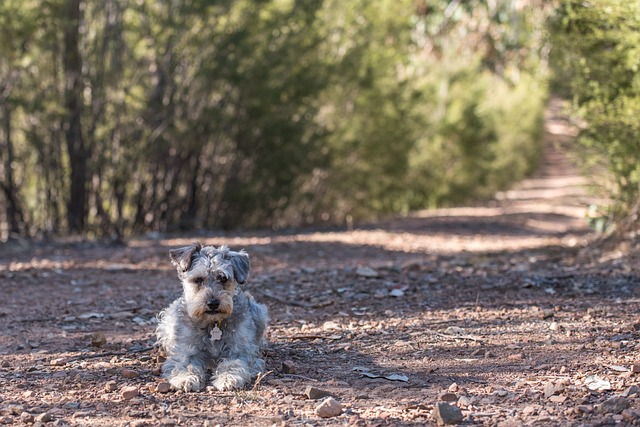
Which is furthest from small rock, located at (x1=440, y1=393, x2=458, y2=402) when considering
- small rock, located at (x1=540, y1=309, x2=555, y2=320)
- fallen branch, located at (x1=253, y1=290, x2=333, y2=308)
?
fallen branch, located at (x1=253, y1=290, x2=333, y2=308)

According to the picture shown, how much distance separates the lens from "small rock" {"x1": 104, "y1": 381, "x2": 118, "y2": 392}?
5496mm

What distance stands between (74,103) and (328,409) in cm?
983

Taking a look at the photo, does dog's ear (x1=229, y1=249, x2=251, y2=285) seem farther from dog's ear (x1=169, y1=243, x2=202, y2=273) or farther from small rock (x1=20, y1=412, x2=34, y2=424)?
small rock (x1=20, y1=412, x2=34, y2=424)

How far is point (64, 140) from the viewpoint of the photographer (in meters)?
14.1

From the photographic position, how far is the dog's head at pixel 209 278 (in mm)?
5676

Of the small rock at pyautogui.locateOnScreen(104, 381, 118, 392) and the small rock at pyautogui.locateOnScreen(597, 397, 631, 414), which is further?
the small rock at pyautogui.locateOnScreen(104, 381, 118, 392)

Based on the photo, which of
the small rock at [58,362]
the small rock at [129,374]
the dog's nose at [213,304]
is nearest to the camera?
the dog's nose at [213,304]

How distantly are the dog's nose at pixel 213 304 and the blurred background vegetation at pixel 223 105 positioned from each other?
5.59 meters

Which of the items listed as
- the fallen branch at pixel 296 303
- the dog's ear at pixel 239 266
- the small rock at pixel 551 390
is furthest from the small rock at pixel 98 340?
the small rock at pixel 551 390

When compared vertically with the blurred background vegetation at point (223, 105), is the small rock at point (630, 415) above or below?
below

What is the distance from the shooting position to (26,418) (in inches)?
191

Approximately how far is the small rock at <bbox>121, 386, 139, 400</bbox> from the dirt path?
5cm

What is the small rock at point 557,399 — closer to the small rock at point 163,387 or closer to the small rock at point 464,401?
the small rock at point 464,401

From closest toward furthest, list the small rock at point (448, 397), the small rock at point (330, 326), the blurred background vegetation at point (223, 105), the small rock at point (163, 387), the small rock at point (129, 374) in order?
the small rock at point (448, 397) → the small rock at point (163, 387) → the small rock at point (129, 374) → the small rock at point (330, 326) → the blurred background vegetation at point (223, 105)
